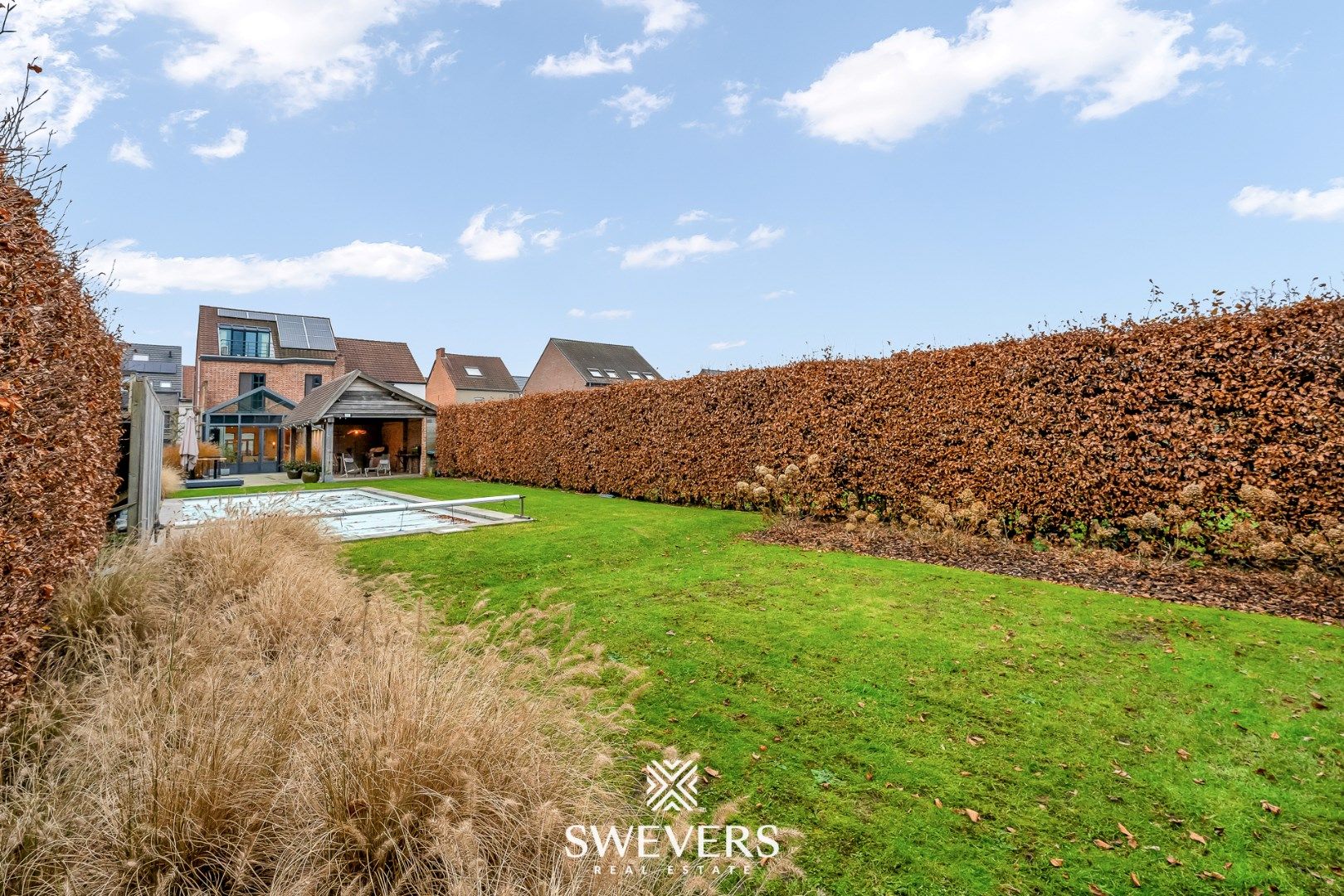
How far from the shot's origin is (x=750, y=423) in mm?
13125

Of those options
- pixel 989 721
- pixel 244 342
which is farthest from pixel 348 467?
pixel 989 721

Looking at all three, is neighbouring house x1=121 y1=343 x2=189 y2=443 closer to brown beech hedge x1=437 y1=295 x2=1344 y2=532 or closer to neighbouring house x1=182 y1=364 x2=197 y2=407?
neighbouring house x1=182 y1=364 x2=197 y2=407

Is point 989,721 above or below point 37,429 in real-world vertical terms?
below

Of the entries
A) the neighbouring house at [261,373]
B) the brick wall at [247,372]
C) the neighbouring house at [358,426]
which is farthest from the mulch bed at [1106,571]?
the brick wall at [247,372]

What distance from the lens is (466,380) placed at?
44938 mm

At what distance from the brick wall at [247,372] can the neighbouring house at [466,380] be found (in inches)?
318

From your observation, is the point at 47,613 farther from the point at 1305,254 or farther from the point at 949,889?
the point at 1305,254

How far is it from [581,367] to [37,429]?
36796 mm

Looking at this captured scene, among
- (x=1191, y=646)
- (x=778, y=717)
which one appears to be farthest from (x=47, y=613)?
(x=1191, y=646)

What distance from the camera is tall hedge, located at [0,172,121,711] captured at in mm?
2762

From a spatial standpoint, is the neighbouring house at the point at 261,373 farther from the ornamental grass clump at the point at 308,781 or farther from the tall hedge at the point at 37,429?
the ornamental grass clump at the point at 308,781

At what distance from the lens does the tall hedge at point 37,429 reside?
9.06 feet

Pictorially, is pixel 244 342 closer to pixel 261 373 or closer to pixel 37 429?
pixel 261 373

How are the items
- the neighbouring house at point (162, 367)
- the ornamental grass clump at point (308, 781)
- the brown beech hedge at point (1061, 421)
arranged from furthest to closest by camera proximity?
the neighbouring house at point (162, 367) → the brown beech hedge at point (1061, 421) → the ornamental grass clump at point (308, 781)
